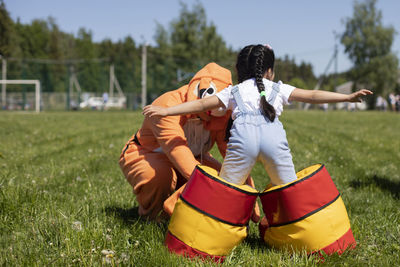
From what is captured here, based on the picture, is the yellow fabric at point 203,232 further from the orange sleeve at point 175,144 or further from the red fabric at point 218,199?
the orange sleeve at point 175,144

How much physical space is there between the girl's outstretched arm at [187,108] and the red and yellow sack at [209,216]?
401 millimetres

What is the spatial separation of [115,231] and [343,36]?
67.9m

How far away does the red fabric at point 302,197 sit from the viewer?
236cm

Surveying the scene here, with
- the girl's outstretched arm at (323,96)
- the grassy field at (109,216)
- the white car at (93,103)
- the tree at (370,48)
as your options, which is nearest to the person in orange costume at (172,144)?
the grassy field at (109,216)

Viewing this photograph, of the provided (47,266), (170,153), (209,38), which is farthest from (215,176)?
(209,38)

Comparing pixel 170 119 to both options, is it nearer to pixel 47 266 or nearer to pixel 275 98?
pixel 275 98

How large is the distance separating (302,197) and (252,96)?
0.69 m

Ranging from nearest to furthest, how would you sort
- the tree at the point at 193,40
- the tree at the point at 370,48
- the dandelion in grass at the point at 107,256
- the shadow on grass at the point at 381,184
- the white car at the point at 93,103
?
the dandelion in grass at the point at 107,256
the shadow on grass at the point at 381,184
the white car at the point at 93,103
the tree at the point at 193,40
the tree at the point at 370,48

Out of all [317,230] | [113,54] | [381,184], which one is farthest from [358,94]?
[113,54]

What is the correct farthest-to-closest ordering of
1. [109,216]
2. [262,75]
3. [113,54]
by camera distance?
[113,54]
[109,216]
[262,75]

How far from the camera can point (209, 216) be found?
2332 mm

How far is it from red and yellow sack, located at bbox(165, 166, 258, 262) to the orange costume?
35 cm

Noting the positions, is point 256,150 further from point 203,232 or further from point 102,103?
point 102,103

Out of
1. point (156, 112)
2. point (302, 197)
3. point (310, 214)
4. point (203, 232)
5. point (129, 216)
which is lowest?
point (129, 216)
